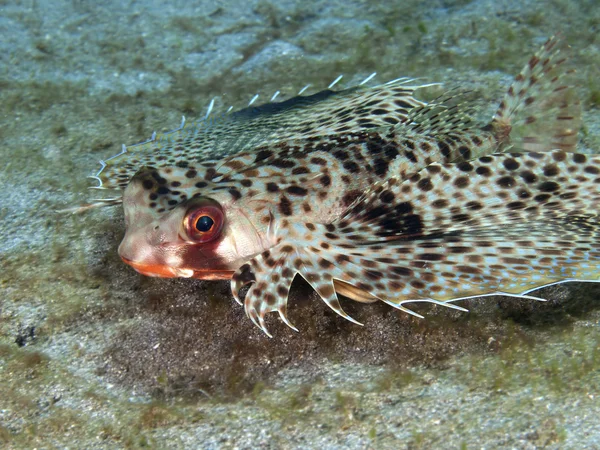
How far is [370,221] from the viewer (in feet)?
11.4

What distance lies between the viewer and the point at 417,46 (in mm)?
6938

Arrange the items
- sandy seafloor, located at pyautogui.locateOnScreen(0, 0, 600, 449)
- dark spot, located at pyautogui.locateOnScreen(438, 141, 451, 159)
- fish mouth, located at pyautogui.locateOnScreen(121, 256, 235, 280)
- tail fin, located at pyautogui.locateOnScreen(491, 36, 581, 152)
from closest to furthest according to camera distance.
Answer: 1. sandy seafloor, located at pyautogui.locateOnScreen(0, 0, 600, 449)
2. fish mouth, located at pyautogui.locateOnScreen(121, 256, 235, 280)
3. dark spot, located at pyautogui.locateOnScreen(438, 141, 451, 159)
4. tail fin, located at pyautogui.locateOnScreen(491, 36, 581, 152)

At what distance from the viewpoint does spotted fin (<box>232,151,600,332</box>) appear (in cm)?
317

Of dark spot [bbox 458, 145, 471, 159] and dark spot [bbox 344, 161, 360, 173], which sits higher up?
dark spot [bbox 458, 145, 471, 159]

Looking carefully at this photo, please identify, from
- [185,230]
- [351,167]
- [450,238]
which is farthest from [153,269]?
[450,238]

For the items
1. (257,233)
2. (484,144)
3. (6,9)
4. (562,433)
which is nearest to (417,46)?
(484,144)

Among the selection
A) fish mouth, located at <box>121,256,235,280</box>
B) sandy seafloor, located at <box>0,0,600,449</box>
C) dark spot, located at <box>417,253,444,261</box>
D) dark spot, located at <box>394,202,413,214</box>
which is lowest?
sandy seafloor, located at <box>0,0,600,449</box>

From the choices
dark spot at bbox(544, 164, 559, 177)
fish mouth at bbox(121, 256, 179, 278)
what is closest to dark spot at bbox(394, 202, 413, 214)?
dark spot at bbox(544, 164, 559, 177)

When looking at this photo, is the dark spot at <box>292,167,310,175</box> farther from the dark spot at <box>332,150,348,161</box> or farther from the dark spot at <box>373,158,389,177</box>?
the dark spot at <box>373,158,389,177</box>

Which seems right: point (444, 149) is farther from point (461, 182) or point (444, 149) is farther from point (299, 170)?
point (299, 170)

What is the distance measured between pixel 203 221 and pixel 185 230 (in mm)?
129

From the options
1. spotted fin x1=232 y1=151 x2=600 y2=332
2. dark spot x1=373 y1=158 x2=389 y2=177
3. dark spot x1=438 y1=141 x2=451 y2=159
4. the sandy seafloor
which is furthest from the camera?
dark spot x1=438 y1=141 x2=451 y2=159

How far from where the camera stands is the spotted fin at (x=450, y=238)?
10.4 ft

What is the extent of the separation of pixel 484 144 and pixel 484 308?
133 centimetres
